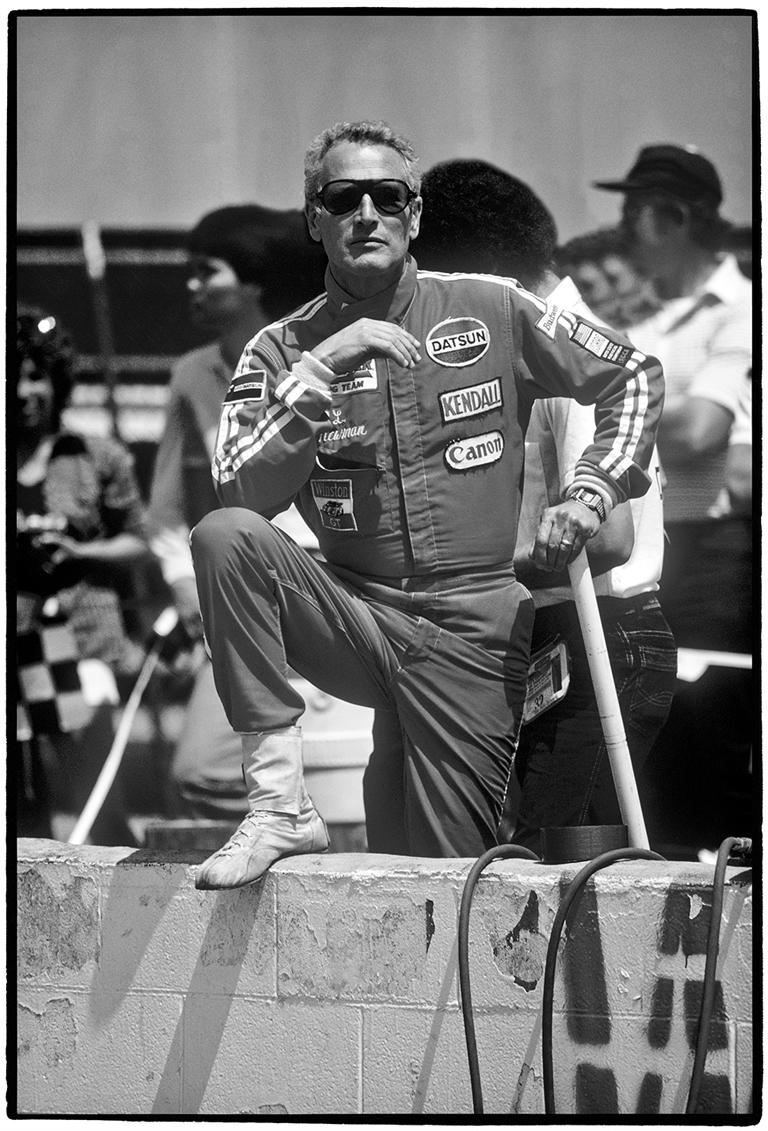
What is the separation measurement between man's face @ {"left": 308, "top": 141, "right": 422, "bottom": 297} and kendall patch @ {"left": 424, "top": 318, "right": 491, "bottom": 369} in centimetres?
18

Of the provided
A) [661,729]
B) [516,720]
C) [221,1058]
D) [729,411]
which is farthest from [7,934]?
[729,411]

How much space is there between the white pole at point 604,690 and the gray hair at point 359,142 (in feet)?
3.45

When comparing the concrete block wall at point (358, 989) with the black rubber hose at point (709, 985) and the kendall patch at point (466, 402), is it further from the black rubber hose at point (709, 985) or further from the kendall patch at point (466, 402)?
the kendall patch at point (466, 402)

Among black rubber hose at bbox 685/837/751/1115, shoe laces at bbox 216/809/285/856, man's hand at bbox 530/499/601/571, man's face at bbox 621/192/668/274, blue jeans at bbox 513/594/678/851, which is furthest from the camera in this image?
man's face at bbox 621/192/668/274

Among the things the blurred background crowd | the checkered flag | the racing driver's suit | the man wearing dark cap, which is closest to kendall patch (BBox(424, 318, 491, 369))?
the racing driver's suit

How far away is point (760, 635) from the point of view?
3.49m

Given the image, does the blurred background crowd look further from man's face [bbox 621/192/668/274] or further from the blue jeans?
the blue jeans

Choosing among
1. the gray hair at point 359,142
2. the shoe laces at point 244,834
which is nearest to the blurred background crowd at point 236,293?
the gray hair at point 359,142

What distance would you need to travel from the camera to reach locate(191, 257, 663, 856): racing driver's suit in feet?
10.6

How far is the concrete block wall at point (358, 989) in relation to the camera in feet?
9.34

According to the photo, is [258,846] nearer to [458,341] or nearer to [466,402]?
[466,402]

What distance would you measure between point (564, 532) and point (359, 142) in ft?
3.60

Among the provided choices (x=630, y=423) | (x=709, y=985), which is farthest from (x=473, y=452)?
(x=709, y=985)

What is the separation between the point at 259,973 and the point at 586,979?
0.72 m
